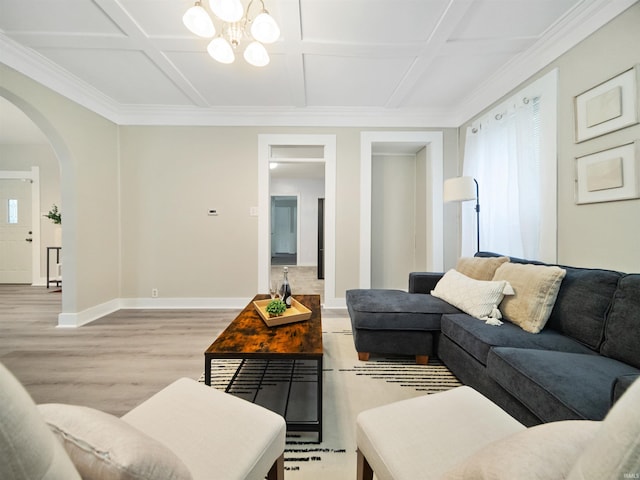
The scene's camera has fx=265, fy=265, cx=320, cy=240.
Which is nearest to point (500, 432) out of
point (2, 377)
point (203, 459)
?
point (203, 459)

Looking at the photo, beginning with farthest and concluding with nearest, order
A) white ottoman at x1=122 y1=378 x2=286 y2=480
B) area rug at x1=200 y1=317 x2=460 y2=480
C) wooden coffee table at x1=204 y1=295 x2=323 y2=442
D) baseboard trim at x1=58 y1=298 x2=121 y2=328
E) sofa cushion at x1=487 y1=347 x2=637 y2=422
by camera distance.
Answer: baseboard trim at x1=58 y1=298 x2=121 y2=328
wooden coffee table at x1=204 y1=295 x2=323 y2=442
area rug at x1=200 y1=317 x2=460 y2=480
sofa cushion at x1=487 y1=347 x2=637 y2=422
white ottoman at x1=122 y1=378 x2=286 y2=480

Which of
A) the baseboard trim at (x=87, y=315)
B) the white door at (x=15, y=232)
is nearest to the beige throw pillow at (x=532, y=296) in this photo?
the baseboard trim at (x=87, y=315)

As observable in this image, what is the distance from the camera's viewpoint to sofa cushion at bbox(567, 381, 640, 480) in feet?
1.12

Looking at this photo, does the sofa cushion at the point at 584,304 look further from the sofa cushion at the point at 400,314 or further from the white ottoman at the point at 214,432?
the white ottoman at the point at 214,432

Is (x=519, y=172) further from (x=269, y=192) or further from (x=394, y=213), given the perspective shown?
(x=269, y=192)

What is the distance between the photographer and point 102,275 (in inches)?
134

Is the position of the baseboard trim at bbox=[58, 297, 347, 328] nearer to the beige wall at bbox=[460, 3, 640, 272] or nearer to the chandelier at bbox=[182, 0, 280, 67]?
the beige wall at bbox=[460, 3, 640, 272]

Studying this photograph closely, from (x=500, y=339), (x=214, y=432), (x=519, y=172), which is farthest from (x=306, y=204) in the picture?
(x=214, y=432)

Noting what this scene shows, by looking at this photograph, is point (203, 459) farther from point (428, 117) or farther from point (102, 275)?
Result: point (428, 117)

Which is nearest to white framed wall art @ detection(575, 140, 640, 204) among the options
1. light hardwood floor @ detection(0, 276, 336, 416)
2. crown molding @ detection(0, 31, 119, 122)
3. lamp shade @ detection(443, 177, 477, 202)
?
lamp shade @ detection(443, 177, 477, 202)

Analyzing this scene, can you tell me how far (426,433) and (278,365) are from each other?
4.81ft

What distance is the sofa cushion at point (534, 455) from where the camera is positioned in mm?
482

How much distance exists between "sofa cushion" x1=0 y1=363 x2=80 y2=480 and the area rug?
1.16 meters

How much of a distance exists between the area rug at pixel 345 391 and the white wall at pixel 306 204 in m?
5.57
